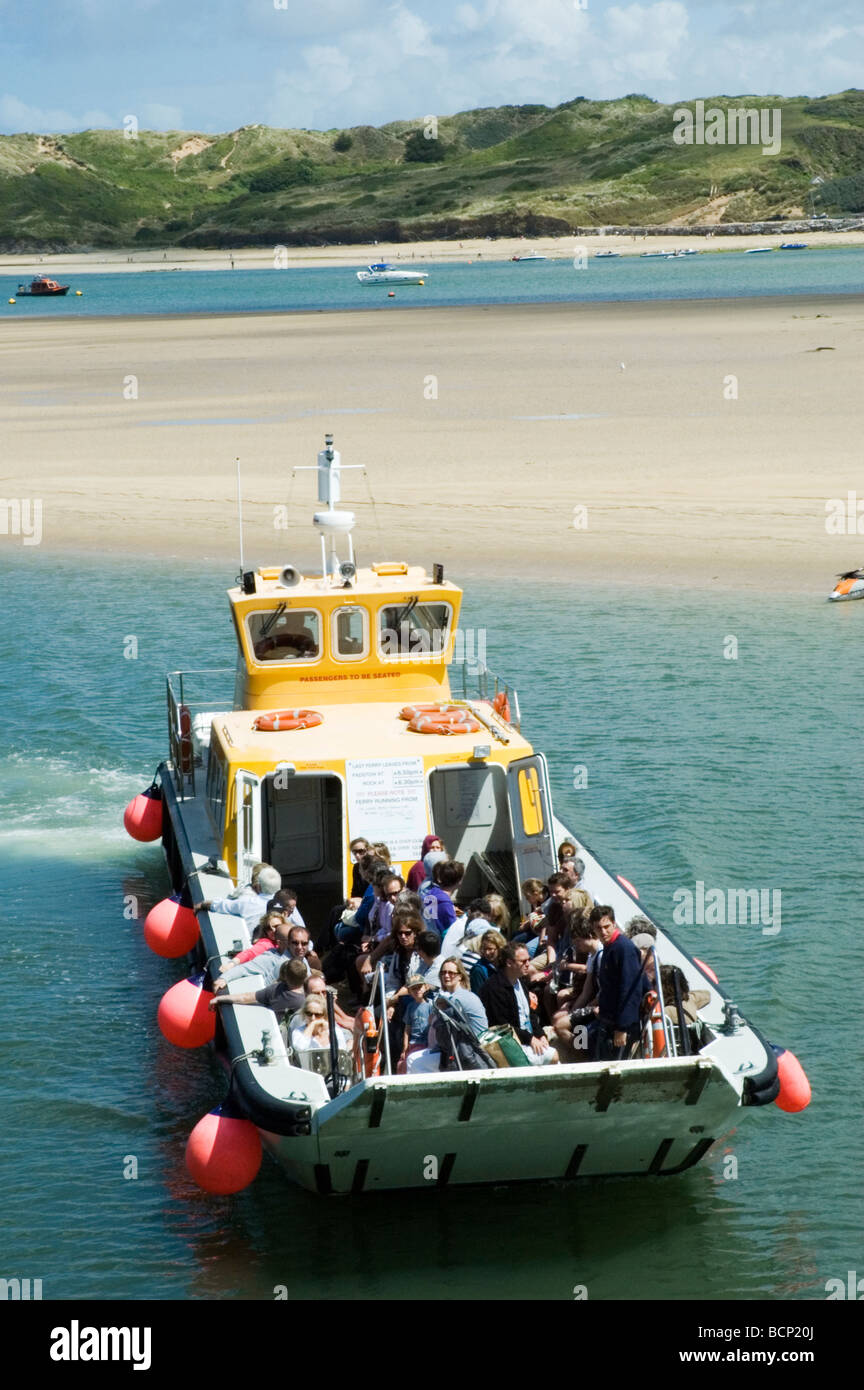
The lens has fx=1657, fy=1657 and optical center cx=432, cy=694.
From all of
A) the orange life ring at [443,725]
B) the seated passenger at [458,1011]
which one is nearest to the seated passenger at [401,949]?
the seated passenger at [458,1011]

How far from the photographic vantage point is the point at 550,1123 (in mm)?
9508

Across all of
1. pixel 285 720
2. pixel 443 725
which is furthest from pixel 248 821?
pixel 443 725

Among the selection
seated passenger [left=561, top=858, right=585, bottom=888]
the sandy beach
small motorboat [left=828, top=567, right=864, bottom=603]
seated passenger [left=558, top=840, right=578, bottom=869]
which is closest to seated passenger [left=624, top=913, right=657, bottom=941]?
seated passenger [left=561, top=858, right=585, bottom=888]

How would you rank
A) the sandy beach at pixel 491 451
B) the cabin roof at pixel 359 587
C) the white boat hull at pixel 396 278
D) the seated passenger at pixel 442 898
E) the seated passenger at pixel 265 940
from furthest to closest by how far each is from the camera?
1. the white boat hull at pixel 396 278
2. the sandy beach at pixel 491 451
3. the cabin roof at pixel 359 587
4. the seated passenger at pixel 442 898
5. the seated passenger at pixel 265 940

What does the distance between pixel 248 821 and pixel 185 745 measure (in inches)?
118

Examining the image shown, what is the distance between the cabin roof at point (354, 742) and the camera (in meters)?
12.8

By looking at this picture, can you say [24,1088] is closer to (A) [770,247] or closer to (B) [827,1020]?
(B) [827,1020]

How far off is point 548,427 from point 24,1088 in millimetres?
27836

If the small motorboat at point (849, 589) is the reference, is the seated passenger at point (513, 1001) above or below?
below

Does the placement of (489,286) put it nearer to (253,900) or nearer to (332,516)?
(332,516)

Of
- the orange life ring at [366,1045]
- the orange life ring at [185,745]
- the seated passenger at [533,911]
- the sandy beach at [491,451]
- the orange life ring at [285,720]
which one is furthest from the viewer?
the sandy beach at [491,451]

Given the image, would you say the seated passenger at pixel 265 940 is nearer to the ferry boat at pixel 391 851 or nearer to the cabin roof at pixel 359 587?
the ferry boat at pixel 391 851

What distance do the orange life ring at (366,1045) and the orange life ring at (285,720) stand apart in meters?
3.43
